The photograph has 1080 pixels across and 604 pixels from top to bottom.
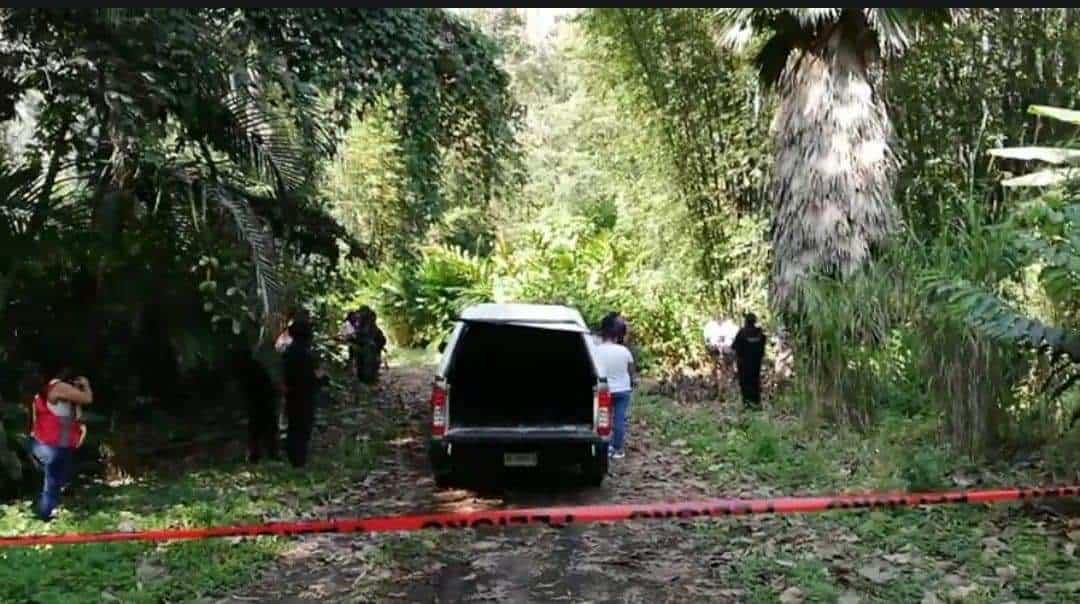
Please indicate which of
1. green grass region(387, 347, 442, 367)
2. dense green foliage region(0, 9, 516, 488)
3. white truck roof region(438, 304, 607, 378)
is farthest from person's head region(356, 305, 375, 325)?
white truck roof region(438, 304, 607, 378)

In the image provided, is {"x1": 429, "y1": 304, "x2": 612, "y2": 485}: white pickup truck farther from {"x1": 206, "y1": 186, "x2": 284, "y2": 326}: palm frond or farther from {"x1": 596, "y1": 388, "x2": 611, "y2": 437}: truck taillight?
{"x1": 206, "y1": 186, "x2": 284, "y2": 326}: palm frond

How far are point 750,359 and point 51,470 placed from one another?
8572 mm

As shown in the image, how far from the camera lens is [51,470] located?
8.25 meters

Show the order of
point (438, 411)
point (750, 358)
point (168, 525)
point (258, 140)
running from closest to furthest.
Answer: point (168, 525)
point (438, 411)
point (258, 140)
point (750, 358)

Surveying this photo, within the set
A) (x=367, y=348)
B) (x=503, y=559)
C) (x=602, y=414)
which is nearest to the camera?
(x=503, y=559)

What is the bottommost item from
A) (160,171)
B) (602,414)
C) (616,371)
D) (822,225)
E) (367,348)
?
(602,414)

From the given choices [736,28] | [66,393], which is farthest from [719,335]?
[66,393]

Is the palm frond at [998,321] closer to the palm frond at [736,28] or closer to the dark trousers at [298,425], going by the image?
the dark trousers at [298,425]

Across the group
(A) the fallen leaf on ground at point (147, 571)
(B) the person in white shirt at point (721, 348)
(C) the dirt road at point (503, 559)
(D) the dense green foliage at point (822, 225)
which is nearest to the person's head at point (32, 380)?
(C) the dirt road at point (503, 559)

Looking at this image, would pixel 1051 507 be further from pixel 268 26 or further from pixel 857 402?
pixel 268 26

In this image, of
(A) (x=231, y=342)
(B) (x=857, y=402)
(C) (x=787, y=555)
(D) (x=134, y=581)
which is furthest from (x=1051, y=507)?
(A) (x=231, y=342)

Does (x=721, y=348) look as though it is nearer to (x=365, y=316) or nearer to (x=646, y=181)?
(x=646, y=181)

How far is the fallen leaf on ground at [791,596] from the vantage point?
243 inches

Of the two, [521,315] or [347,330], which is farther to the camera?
[347,330]
